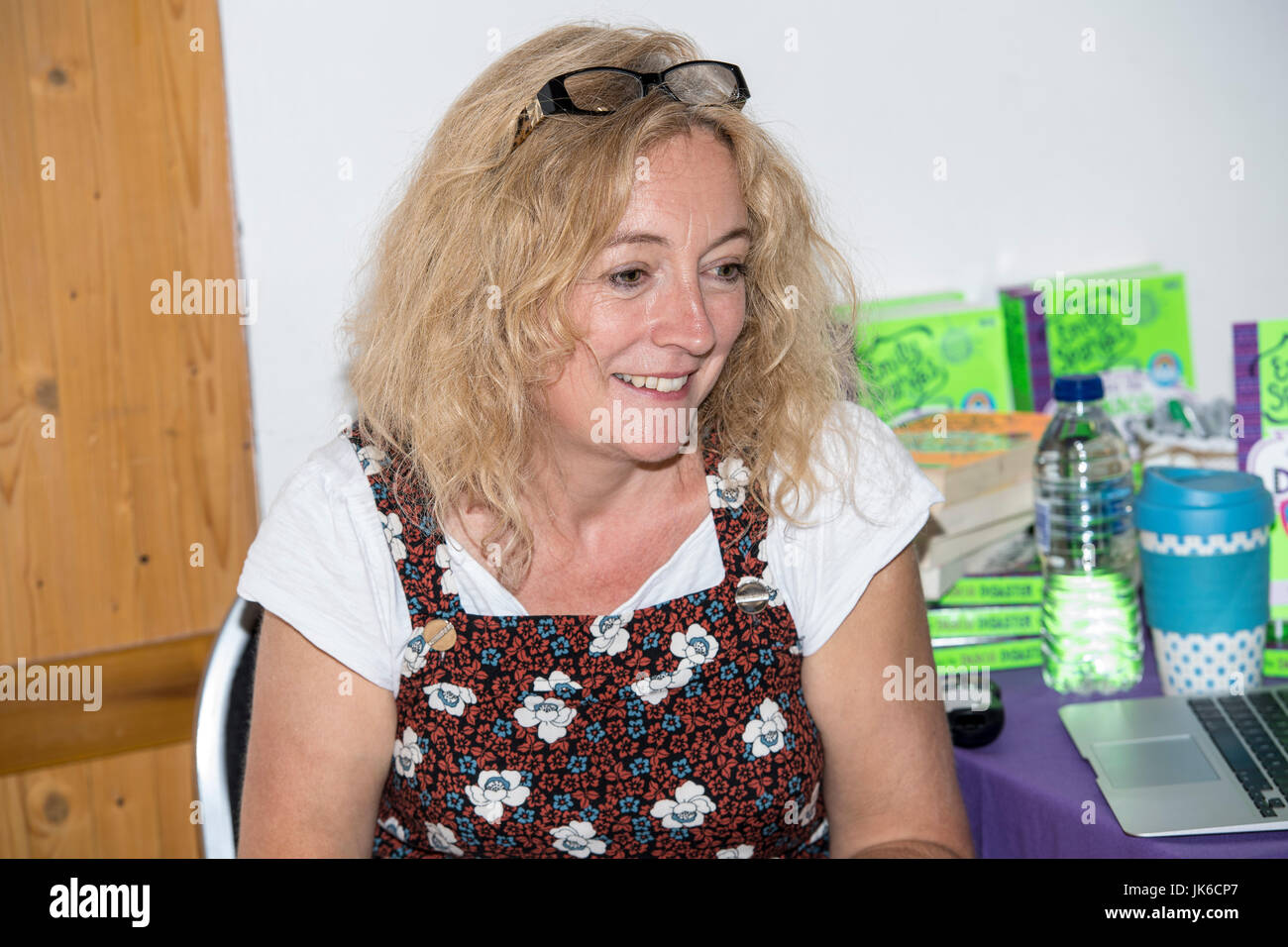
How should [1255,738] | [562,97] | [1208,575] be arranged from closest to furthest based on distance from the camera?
[562,97] → [1255,738] → [1208,575]

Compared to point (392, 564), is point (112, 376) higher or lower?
higher

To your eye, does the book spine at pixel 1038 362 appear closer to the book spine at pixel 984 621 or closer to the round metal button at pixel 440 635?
the book spine at pixel 984 621

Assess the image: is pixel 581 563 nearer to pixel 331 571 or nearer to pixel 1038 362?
pixel 331 571

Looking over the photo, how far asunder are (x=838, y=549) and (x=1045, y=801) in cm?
32

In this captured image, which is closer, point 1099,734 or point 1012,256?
point 1099,734

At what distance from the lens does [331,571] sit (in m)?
1.17

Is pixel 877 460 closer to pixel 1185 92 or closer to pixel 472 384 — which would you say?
pixel 472 384

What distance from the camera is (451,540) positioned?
1.21 metres

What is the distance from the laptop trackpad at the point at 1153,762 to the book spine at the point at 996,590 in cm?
27

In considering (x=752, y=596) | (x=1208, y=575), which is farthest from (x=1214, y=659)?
(x=752, y=596)

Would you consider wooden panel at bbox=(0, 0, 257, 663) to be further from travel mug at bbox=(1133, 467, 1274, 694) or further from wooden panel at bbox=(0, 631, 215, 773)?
travel mug at bbox=(1133, 467, 1274, 694)

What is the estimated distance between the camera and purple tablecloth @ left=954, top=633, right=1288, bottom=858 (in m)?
1.08
